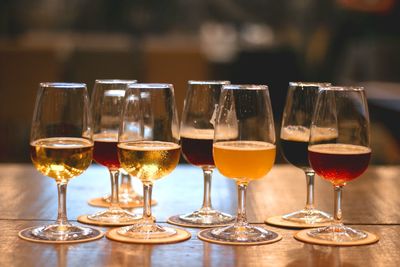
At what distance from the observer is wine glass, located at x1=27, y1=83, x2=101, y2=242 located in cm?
167

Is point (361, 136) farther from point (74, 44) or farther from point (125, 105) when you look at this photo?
point (74, 44)

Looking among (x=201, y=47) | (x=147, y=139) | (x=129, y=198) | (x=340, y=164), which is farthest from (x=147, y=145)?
(x=201, y=47)

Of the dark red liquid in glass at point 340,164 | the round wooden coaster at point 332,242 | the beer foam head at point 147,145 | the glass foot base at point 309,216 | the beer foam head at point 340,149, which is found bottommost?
the round wooden coaster at point 332,242

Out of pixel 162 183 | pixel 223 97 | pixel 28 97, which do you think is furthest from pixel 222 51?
pixel 223 97

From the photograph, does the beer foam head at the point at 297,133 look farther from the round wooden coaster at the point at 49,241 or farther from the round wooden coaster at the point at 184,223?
the round wooden coaster at the point at 49,241

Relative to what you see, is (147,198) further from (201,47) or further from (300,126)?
(201,47)

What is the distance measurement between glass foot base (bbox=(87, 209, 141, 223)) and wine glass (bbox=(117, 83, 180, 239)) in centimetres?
15

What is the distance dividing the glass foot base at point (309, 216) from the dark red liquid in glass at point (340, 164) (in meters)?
0.19

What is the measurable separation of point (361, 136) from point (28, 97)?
17.6 feet

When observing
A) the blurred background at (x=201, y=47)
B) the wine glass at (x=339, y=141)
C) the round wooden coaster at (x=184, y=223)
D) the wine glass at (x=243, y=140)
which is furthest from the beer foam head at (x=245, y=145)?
the blurred background at (x=201, y=47)

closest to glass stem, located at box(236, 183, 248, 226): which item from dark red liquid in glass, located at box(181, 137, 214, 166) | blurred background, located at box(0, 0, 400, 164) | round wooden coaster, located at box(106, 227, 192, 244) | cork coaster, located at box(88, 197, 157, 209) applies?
round wooden coaster, located at box(106, 227, 192, 244)

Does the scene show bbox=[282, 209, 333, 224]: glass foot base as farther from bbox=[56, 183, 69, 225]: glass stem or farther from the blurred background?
the blurred background

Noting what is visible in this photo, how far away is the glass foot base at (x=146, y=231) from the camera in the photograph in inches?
66.1

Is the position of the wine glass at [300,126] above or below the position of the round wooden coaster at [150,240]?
above
